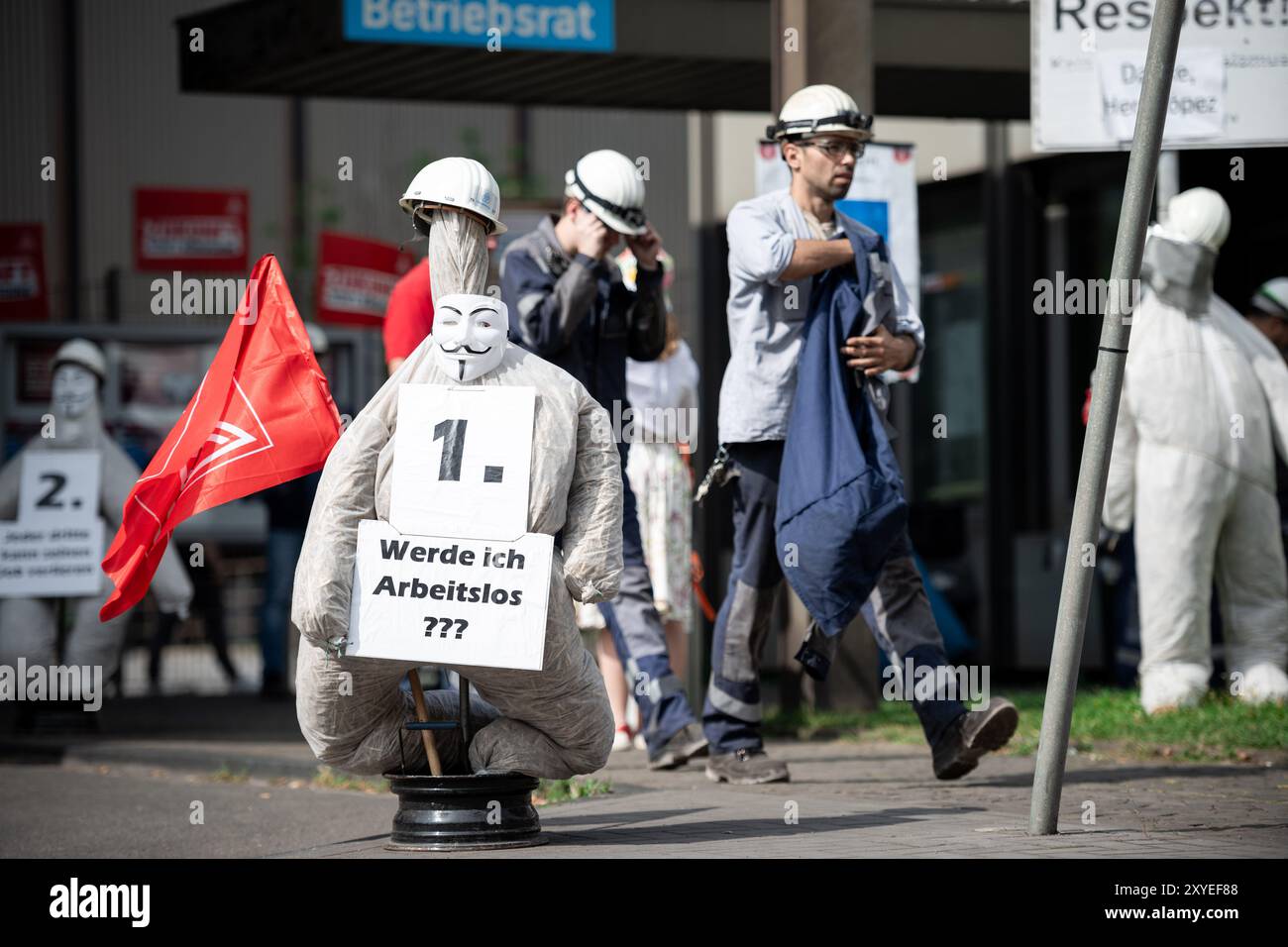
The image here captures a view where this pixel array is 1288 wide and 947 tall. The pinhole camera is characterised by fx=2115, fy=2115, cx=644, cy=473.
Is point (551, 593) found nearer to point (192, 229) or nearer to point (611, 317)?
point (611, 317)

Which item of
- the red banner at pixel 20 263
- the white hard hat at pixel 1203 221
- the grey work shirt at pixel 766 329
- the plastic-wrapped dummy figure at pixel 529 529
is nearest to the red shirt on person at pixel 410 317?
the grey work shirt at pixel 766 329

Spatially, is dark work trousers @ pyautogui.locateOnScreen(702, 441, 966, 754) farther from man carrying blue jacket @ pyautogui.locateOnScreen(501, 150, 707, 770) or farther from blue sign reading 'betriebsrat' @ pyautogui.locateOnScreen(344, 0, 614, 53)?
blue sign reading 'betriebsrat' @ pyautogui.locateOnScreen(344, 0, 614, 53)

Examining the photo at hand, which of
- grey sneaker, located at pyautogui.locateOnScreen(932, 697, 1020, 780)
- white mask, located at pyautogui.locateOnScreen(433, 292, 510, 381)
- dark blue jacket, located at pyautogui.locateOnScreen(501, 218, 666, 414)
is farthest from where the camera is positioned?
dark blue jacket, located at pyautogui.locateOnScreen(501, 218, 666, 414)

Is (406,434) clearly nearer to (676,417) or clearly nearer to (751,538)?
(751,538)

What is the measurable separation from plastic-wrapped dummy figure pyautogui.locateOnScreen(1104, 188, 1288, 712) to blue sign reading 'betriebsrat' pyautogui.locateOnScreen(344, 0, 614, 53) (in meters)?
3.12

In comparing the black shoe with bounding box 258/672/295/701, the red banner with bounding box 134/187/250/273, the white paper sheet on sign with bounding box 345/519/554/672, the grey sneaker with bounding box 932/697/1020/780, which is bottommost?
the black shoe with bounding box 258/672/295/701

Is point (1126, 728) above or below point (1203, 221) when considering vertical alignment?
below

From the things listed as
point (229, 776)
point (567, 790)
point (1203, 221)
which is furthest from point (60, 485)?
point (1203, 221)

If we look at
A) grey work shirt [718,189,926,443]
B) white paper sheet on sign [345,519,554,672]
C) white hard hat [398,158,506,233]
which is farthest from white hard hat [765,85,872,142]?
Answer: white paper sheet on sign [345,519,554,672]

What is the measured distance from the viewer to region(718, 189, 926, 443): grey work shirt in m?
7.07

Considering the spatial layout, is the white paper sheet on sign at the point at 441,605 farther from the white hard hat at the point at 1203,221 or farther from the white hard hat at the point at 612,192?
the white hard hat at the point at 1203,221

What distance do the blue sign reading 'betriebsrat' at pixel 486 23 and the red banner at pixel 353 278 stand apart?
24.8ft

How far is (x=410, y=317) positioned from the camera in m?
7.35

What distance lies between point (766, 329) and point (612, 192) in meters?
0.70
